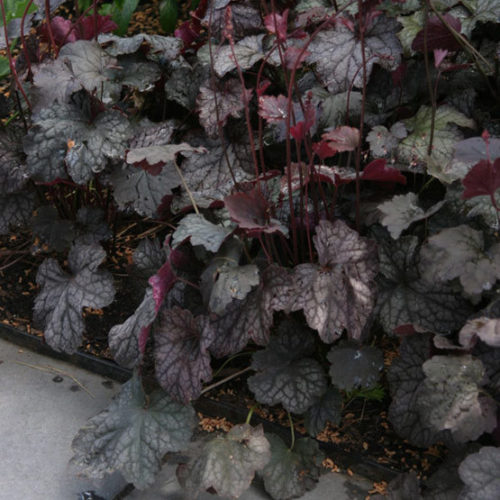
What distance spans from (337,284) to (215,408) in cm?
57

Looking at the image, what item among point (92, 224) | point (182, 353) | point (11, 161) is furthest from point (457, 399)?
point (11, 161)

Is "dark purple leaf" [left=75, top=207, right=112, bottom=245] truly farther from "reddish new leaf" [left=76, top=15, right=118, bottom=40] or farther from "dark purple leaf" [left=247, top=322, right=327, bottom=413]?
"dark purple leaf" [left=247, top=322, right=327, bottom=413]

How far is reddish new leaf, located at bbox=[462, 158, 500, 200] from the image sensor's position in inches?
58.8

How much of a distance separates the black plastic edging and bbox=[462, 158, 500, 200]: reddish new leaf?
2.42ft

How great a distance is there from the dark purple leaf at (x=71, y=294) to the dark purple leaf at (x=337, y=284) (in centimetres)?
58

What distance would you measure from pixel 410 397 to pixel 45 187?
4.49ft

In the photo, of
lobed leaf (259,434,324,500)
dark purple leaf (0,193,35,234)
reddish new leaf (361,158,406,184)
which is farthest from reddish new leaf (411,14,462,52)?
dark purple leaf (0,193,35,234)

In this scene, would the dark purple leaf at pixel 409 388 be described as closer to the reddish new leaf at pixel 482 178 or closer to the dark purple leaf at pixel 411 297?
the dark purple leaf at pixel 411 297

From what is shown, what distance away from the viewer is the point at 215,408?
2041 millimetres

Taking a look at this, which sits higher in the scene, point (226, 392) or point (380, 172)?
→ point (380, 172)

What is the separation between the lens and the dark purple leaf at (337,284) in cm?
172

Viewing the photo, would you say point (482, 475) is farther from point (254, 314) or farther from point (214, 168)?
point (214, 168)

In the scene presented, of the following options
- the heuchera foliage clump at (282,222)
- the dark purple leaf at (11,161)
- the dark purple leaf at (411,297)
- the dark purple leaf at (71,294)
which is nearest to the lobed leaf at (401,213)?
the heuchera foliage clump at (282,222)

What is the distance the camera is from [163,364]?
1.81 meters
